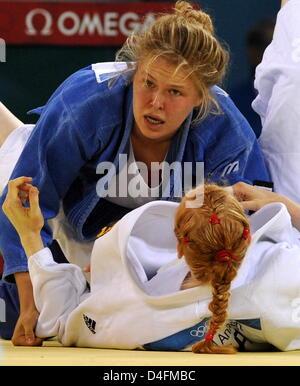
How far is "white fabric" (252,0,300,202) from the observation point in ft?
6.74

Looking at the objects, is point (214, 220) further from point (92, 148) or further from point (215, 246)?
point (92, 148)

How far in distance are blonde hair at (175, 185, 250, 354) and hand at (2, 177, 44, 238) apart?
0.40 m

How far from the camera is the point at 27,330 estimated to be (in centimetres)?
169

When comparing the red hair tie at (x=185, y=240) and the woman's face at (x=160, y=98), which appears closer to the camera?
the red hair tie at (x=185, y=240)

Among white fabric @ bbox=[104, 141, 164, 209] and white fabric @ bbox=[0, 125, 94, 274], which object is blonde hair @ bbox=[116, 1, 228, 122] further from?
white fabric @ bbox=[0, 125, 94, 274]

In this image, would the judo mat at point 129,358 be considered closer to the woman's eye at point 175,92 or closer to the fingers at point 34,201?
the fingers at point 34,201
